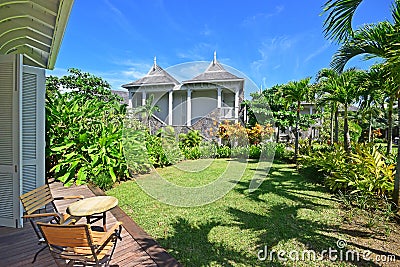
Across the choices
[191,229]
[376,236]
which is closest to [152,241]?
[191,229]

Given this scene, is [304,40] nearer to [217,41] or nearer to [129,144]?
[217,41]

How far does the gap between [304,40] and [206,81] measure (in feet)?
23.0

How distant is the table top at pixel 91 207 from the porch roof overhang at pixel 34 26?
106 inches

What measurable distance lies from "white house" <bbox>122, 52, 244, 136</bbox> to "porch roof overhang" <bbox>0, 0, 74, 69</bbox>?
7.76 meters

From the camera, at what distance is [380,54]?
15.2ft

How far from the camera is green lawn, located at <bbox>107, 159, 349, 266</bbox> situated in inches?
132

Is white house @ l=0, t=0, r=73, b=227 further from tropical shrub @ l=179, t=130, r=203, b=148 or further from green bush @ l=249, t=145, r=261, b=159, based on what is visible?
green bush @ l=249, t=145, r=261, b=159

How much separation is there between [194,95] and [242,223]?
1515 centimetres

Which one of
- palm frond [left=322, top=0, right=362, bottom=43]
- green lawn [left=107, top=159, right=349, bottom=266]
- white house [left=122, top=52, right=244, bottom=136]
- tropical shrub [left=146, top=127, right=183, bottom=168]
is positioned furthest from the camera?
white house [left=122, top=52, right=244, bottom=136]

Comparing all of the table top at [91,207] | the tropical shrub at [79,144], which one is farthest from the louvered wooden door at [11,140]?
the tropical shrub at [79,144]

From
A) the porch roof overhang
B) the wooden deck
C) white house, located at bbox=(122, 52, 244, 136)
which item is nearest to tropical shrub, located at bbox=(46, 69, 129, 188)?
the porch roof overhang

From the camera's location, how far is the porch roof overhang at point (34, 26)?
11.2ft

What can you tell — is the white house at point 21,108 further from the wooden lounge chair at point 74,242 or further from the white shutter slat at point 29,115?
the wooden lounge chair at point 74,242

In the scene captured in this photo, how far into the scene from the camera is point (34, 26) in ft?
14.3
